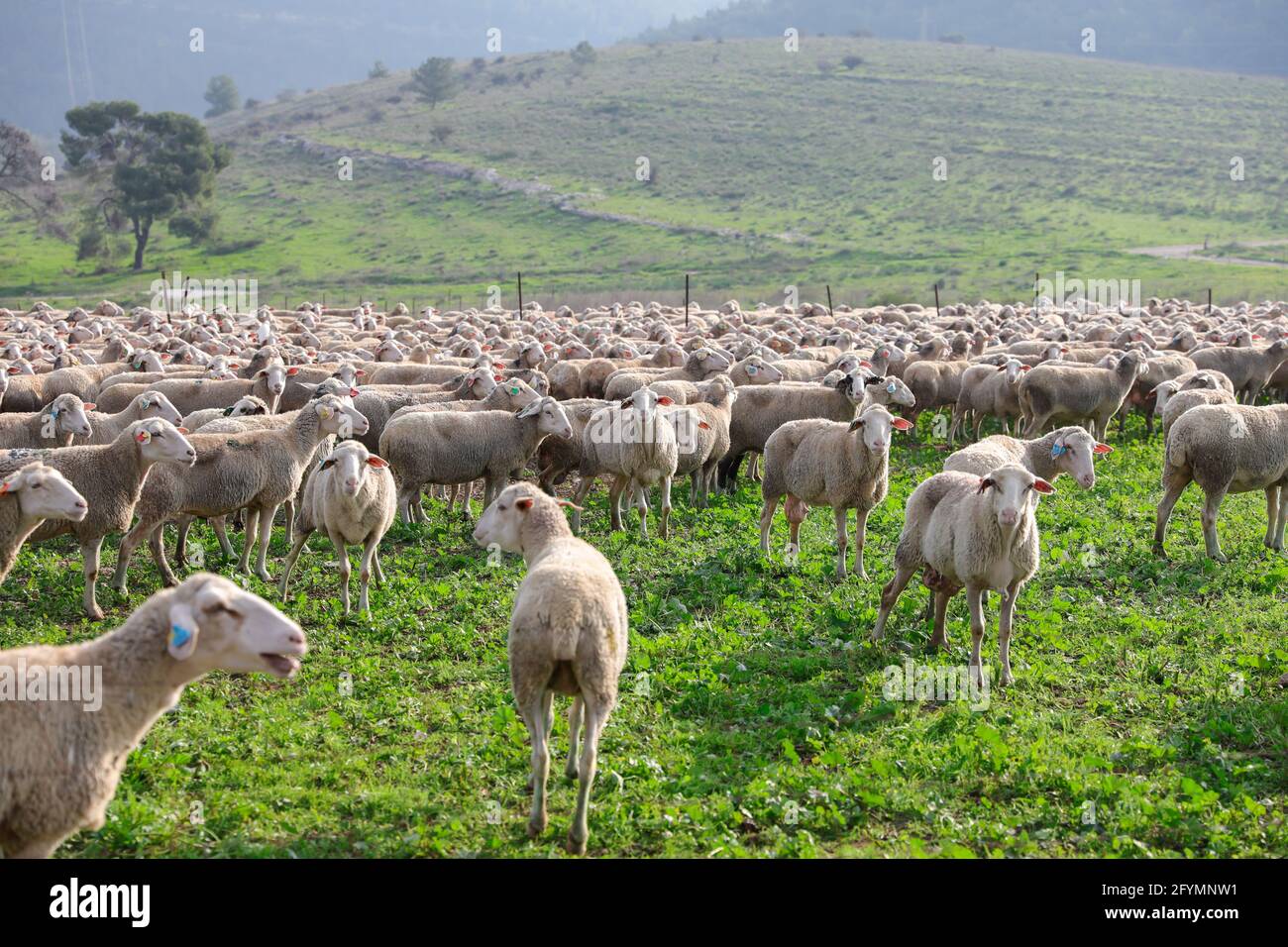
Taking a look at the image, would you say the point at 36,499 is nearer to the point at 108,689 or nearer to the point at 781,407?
the point at 108,689

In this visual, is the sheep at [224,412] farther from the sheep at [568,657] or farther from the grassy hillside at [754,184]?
the grassy hillside at [754,184]

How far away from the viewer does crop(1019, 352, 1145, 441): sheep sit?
18.5 m

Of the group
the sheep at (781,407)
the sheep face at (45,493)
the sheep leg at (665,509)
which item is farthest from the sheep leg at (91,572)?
the sheep at (781,407)

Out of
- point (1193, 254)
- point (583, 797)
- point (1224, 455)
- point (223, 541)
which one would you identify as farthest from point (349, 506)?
point (1193, 254)

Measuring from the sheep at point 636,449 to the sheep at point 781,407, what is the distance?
87.9 inches

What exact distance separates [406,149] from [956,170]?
37977 mm

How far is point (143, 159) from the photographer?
222ft

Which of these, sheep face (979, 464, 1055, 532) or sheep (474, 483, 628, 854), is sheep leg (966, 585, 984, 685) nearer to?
sheep face (979, 464, 1055, 532)

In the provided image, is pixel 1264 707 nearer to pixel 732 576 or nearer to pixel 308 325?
pixel 732 576

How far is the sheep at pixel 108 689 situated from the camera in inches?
212
